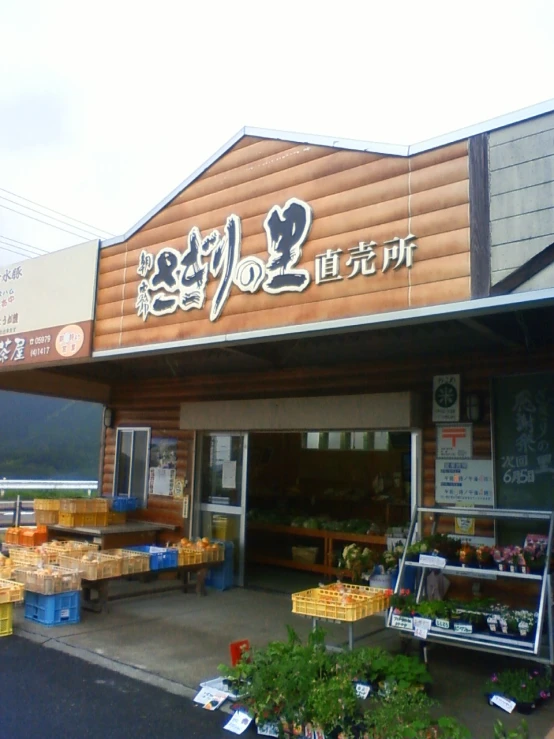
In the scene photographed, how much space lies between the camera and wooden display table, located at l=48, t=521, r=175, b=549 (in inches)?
391

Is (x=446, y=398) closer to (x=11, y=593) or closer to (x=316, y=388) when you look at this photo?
(x=316, y=388)

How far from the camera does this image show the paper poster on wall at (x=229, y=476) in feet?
32.9

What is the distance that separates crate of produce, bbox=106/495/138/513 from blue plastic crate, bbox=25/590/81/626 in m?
3.13

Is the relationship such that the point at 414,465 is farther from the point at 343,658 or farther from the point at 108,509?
the point at 108,509

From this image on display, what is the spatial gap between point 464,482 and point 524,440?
84cm

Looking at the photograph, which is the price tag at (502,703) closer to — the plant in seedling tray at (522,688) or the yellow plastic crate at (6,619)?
the plant in seedling tray at (522,688)

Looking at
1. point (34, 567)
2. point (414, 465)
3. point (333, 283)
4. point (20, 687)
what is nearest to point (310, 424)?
point (414, 465)

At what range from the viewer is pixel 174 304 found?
7152 mm

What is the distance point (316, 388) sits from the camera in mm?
9094

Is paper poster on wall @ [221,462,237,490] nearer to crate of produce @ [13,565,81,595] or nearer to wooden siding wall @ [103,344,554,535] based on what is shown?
wooden siding wall @ [103,344,554,535]

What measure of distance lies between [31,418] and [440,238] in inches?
2184

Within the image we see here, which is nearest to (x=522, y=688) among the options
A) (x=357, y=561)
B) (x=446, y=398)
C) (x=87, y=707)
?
(x=357, y=561)

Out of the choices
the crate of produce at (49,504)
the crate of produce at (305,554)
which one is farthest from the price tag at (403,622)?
the crate of produce at (49,504)

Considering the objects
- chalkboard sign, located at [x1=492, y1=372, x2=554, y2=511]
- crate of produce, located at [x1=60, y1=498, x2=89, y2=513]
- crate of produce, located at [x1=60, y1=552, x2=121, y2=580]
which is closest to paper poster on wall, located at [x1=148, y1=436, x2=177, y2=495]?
crate of produce, located at [x1=60, y1=498, x2=89, y2=513]
